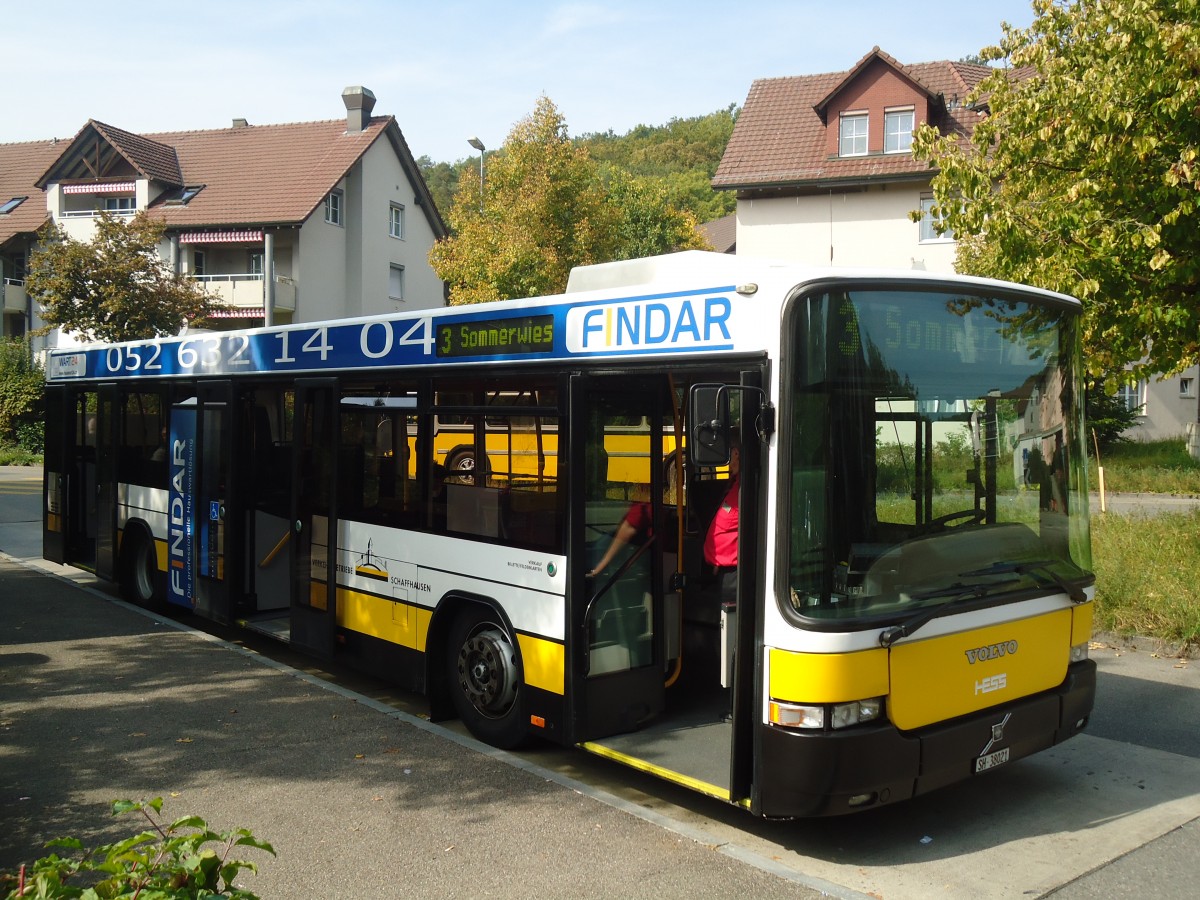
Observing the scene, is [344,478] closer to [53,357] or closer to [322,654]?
[322,654]

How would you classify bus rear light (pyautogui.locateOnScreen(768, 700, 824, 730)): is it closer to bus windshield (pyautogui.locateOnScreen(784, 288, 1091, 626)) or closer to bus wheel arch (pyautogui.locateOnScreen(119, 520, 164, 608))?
bus windshield (pyautogui.locateOnScreen(784, 288, 1091, 626))

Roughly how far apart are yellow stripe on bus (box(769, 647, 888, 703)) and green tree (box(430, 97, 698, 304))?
24517 millimetres

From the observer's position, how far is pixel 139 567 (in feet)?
37.0

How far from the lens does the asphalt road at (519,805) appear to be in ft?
16.2

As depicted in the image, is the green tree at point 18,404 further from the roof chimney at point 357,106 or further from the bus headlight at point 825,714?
the bus headlight at point 825,714

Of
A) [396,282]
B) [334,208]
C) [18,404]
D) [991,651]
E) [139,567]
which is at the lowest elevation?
[139,567]

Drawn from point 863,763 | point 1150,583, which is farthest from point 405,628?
point 1150,583

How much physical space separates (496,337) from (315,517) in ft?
7.98

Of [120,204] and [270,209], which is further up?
[120,204]

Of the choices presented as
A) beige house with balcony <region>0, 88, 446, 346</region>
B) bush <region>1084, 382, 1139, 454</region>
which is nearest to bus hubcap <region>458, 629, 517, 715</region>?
bush <region>1084, 382, 1139, 454</region>

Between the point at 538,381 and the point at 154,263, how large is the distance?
32.6m

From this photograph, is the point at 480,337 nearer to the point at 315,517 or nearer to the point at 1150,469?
the point at 315,517

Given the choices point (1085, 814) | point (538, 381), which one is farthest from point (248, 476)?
point (1085, 814)

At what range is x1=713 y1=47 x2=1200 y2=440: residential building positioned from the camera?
3183 centimetres
